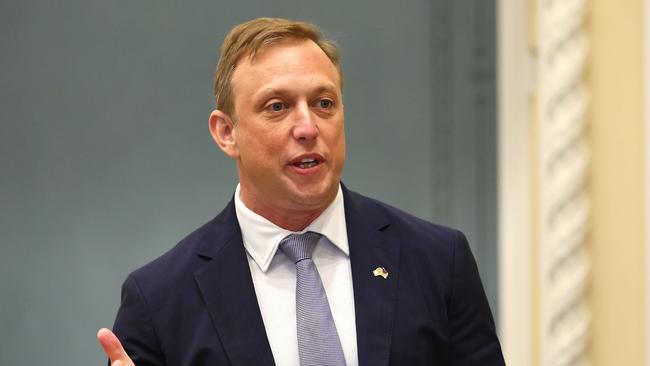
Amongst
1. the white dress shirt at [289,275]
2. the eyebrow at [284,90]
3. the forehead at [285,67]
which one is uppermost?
the forehead at [285,67]

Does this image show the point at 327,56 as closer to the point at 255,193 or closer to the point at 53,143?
the point at 255,193

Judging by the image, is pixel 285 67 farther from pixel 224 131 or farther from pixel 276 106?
pixel 224 131

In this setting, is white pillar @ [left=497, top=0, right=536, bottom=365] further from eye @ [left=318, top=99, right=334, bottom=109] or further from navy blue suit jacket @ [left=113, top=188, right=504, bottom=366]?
eye @ [left=318, top=99, right=334, bottom=109]

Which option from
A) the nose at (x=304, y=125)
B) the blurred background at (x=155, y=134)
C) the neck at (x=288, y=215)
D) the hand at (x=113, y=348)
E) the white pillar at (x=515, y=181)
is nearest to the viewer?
the hand at (x=113, y=348)

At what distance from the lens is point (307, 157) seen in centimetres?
182

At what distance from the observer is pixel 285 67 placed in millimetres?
1854

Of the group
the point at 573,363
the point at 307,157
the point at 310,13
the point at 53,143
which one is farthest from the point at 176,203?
the point at 307,157

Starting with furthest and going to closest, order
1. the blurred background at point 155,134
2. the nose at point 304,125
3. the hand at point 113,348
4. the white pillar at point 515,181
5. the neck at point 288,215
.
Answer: the blurred background at point 155,134
the white pillar at point 515,181
the neck at point 288,215
the nose at point 304,125
the hand at point 113,348

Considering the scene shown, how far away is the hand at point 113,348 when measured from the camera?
5.59ft

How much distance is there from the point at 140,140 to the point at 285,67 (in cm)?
211

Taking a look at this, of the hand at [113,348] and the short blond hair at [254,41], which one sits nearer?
the hand at [113,348]

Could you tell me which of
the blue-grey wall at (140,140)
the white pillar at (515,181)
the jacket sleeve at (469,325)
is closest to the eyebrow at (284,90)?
the jacket sleeve at (469,325)

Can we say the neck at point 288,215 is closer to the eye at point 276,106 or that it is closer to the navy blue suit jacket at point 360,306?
the navy blue suit jacket at point 360,306

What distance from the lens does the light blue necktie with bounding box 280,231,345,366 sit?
1750 millimetres
